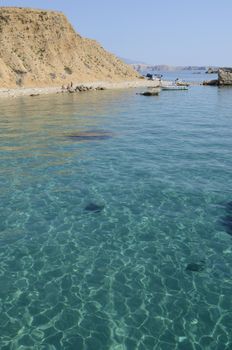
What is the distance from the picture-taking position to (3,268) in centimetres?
1521

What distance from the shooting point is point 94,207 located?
2083 cm

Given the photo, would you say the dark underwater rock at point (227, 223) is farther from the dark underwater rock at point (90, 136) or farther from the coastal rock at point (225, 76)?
the coastal rock at point (225, 76)

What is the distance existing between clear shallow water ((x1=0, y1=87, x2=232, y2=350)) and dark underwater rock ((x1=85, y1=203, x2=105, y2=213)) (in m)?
0.30

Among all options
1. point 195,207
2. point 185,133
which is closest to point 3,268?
point 195,207

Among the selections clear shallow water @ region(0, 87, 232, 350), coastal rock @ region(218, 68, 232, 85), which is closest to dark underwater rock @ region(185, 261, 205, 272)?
clear shallow water @ region(0, 87, 232, 350)

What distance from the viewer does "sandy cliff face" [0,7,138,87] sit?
101 meters

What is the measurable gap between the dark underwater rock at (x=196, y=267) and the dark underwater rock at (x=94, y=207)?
Result: 267 inches

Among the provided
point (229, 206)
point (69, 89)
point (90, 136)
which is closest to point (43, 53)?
point (69, 89)

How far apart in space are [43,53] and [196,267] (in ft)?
361

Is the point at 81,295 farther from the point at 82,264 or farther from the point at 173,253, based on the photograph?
the point at 173,253

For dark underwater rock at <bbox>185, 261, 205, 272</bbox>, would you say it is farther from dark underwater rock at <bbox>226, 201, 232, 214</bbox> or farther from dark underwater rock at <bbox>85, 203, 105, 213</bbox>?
dark underwater rock at <bbox>85, 203, 105, 213</bbox>

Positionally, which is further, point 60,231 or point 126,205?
point 126,205

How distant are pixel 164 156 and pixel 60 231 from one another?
15.7 m

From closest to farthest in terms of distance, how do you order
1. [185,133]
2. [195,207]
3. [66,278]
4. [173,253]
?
[66,278] < [173,253] < [195,207] < [185,133]
